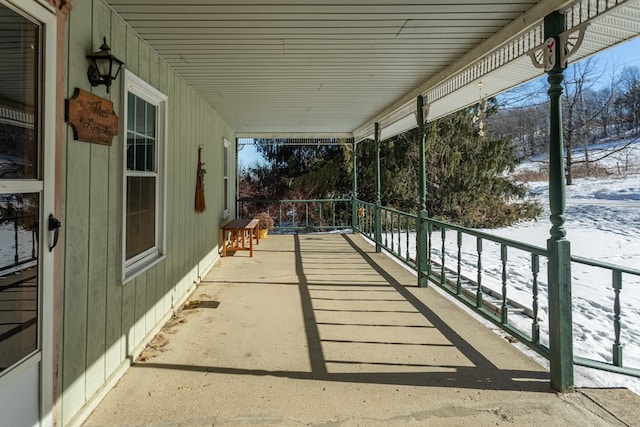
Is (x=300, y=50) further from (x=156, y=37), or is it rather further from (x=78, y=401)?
(x=78, y=401)

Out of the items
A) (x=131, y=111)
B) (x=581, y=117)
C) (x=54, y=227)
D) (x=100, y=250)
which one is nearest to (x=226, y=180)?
(x=131, y=111)

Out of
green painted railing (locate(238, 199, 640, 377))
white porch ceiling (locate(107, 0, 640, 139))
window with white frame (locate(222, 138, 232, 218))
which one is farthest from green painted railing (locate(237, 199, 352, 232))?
white porch ceiling (locate(107, 0, 640, 139))

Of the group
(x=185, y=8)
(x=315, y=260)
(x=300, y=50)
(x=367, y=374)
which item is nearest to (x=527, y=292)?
(x=315, y=260)

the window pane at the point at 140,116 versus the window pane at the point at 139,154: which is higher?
the window pane at the point at 140,116

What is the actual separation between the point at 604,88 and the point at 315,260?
16963 millimetres

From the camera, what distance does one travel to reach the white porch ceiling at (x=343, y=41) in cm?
237

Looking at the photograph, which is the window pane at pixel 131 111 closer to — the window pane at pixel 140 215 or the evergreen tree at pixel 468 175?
the window pane at pixel 140 215

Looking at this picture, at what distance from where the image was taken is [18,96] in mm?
1527

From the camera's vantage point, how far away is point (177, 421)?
189cm

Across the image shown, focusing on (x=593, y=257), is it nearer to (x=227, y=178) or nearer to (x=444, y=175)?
(x=444, y=175)

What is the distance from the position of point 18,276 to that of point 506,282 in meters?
3.66

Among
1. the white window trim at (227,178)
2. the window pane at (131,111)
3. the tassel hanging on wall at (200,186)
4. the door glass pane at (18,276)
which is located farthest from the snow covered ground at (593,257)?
the window pane at (131,111)

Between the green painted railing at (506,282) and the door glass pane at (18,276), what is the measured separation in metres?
2.65

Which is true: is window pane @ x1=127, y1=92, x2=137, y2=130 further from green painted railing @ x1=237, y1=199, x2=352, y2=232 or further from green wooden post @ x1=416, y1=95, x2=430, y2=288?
green painted railing @ x1=237, y1=199, x2=352, y2=232
